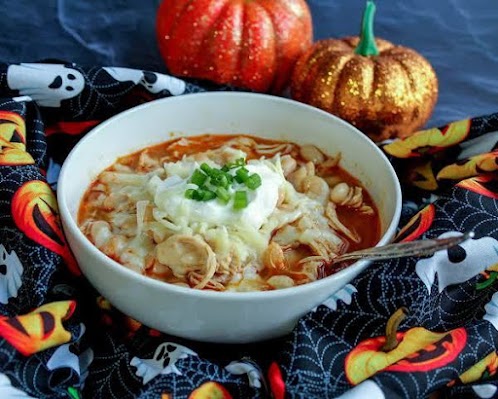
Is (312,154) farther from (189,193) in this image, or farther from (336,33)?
(336,33)

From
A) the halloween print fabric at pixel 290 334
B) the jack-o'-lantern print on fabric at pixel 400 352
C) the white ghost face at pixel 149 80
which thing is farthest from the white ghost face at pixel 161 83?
the jack-o'-lantern print on fabric at pixel 400 352

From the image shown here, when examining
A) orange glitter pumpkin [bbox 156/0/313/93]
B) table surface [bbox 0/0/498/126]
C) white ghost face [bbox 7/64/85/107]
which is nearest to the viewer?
white ghost face [bbox 7/64/85/107]

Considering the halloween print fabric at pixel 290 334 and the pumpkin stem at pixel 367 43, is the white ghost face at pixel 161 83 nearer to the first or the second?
the halloween print fabric at pixel 290 334

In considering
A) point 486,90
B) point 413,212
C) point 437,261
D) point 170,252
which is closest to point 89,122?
point 170,252

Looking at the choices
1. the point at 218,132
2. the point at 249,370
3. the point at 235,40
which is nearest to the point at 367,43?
the point at 235,40

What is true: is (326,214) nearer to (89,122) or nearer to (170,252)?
(170,252)

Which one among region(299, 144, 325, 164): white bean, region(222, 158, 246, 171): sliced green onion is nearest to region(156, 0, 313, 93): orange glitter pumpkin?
region(299, 144, 325, 164): white bean

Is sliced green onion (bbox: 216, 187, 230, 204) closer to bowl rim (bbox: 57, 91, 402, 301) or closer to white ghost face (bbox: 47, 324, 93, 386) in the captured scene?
bowl rim (bbox: 57, 91, 402, 301)
